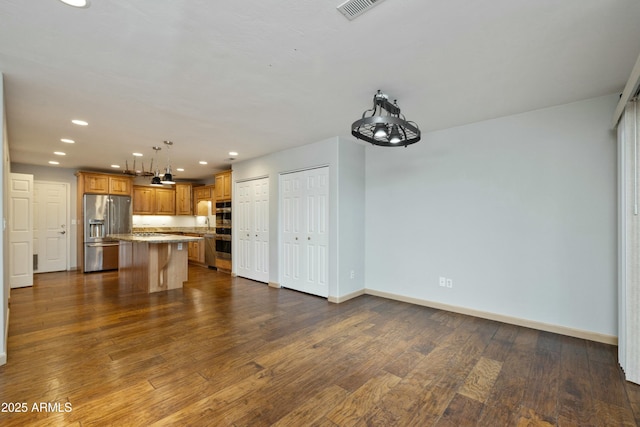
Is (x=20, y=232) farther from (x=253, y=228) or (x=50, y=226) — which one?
(x=253, y=228)

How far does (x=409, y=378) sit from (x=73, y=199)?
27.9 ft

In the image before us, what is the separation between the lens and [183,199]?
28.6 ft

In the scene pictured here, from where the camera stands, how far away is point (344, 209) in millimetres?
4586

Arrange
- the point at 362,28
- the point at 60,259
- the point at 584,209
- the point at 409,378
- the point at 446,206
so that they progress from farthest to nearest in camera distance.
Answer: the point at 60,259 → the point at 446,206 → the point at 584,209 → the point at 409,378 → the point at 362,28

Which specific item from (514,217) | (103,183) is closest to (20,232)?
(103,183)

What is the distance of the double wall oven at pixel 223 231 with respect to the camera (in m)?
6.75

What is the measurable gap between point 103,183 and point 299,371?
7.20 metres

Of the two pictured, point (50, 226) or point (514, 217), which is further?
point (50, 226)

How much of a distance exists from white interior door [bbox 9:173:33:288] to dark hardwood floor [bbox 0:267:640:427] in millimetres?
1842

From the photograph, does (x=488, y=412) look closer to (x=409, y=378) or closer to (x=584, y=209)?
(x=409, y=378)

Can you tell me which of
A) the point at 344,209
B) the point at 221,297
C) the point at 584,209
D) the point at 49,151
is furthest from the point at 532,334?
the point at 49,151

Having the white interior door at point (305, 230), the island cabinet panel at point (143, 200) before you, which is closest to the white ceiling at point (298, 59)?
the white interior door at point (305, 230)

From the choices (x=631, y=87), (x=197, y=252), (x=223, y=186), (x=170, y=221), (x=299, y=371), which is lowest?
(x=299, y=371)

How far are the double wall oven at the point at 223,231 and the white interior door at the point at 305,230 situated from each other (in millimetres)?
1972
